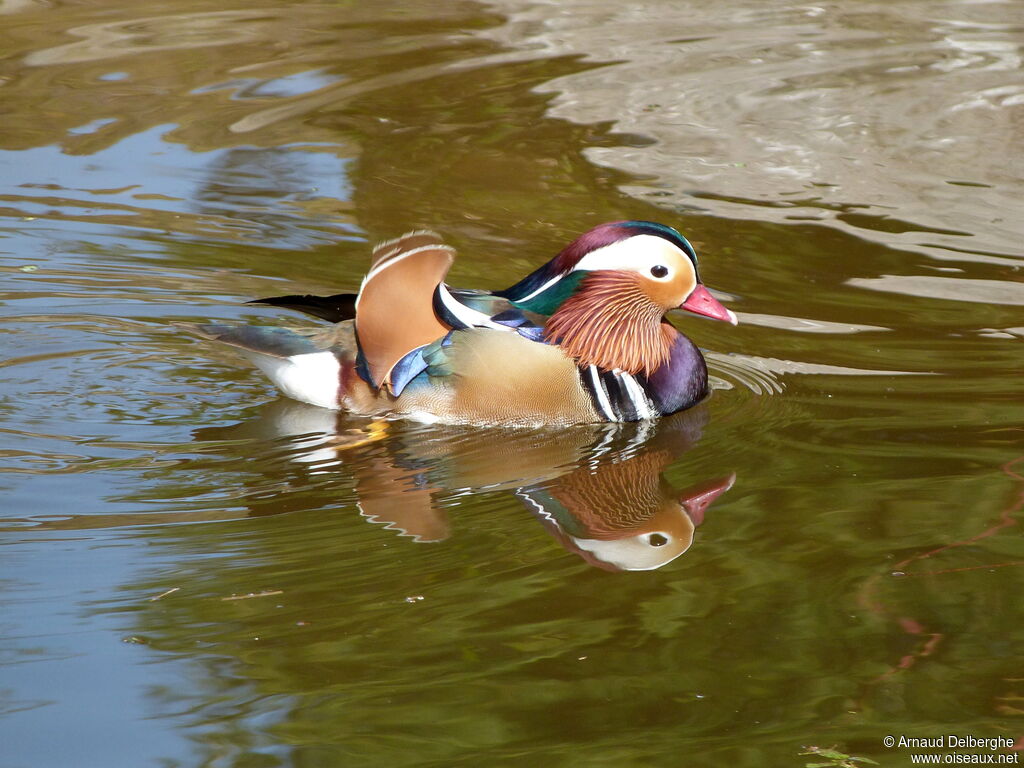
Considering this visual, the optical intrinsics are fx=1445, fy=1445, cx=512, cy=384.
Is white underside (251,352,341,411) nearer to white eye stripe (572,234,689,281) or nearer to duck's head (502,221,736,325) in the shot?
duck's head (502,221,736,325)

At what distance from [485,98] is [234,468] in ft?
18.0

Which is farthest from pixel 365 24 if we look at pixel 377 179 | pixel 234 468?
pixel 234 468

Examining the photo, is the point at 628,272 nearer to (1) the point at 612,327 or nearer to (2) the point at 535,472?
(1) the point at 612,327

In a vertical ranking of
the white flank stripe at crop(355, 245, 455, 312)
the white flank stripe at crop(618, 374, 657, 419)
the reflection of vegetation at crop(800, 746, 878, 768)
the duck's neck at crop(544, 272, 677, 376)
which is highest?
→ the white flank stripe at crop(355, 245, 455, 312)

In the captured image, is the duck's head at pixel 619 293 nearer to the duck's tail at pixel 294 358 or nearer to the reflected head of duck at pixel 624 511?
the reflected head of duck at pixel 624 511

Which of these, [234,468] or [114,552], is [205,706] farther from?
[234,468]

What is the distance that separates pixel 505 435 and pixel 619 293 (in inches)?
34.0

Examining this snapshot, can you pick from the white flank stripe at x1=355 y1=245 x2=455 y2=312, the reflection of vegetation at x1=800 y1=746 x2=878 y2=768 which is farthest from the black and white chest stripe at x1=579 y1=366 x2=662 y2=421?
the reflection of vegetation at x1=800 y1=746 x2=878 y2=768

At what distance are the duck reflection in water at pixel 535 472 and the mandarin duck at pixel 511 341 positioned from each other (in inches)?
3.9

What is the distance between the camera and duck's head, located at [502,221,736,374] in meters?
6.11

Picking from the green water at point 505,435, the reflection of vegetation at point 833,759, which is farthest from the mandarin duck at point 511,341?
the reflection of vegetation at point 833,759

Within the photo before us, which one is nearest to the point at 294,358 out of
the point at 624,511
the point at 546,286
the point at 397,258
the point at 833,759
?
the point at 397,258

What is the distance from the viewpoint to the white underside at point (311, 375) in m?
6.11

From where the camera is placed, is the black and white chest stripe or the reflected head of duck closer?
the reflected head of duck
